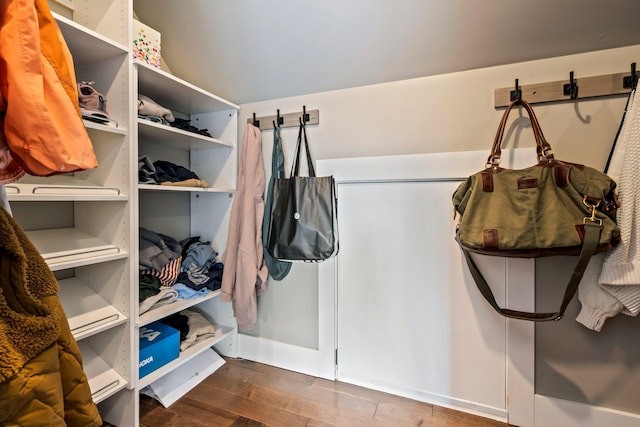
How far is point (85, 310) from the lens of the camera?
124 cm

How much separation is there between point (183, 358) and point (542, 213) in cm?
179

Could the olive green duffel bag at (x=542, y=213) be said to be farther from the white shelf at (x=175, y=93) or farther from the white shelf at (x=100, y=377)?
the white shelf at (x=100, y=377)

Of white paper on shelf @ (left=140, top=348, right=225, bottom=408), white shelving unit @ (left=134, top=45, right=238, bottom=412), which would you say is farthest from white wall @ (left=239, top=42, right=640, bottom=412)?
white paper on shelf @ (left=140, top=348, right=225, bottom=408)

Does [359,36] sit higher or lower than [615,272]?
higher

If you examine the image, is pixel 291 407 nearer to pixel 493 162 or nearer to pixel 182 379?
pixel 182 379

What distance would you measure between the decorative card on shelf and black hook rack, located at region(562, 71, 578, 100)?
187 cm

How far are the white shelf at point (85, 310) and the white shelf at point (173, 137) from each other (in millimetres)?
789

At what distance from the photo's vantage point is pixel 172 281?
5.43 ft

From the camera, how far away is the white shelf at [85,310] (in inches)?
45.1

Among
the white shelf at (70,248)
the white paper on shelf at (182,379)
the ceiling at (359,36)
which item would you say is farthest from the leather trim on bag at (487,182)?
the white paper on shelf at (182,379)

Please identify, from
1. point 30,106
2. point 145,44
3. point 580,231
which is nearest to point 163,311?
point 30,106

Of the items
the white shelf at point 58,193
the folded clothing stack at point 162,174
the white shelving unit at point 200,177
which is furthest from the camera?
the white shelving unit at point 200,177

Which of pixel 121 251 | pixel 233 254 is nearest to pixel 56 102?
pixel 121 251

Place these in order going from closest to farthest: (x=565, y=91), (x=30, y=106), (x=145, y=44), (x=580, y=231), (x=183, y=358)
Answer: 1. (x=30, y=106)
2. (x=580, y=231)
3. (x=565, y=91)
4. (x=145, y=44)
5. (x=183, y=358)
